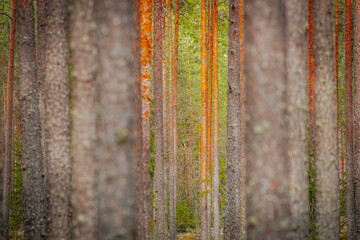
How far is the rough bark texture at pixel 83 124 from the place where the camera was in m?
4.19

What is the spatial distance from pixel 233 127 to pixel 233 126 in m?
0.03

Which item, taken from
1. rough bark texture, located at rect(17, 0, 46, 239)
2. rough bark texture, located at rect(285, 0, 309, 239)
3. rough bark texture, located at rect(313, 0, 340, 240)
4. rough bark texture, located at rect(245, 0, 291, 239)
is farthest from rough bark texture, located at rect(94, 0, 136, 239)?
rough bark texture, located at rect(17, 0, 46, 239)

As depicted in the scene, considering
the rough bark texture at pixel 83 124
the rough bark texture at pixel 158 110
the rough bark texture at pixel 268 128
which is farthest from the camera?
the rough bark texture at pixel 158 110

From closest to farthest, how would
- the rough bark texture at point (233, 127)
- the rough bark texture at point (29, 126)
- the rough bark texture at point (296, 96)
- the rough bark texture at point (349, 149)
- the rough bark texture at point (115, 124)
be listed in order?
the rough bark texture at point (115, 124)
the rough bark texture at point (296, 96)
the rough bark texture at point (29, 126)
the rough bark texture at point (233, 127)
the rough bark texture at point (349, 149)

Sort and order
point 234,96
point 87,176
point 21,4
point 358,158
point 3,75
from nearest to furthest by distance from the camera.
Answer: point 87,176, point 21,4, point 234,96, point 358,158, point 3,75

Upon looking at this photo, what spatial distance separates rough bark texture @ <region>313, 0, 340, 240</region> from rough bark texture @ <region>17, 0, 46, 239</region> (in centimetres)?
602

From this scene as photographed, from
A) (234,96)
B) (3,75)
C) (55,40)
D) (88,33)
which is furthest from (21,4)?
(3,75)

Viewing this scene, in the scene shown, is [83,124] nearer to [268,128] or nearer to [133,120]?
[133,120]

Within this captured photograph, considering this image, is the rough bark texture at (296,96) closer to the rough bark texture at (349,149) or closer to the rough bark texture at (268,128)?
the rough bark texture at (268,128)

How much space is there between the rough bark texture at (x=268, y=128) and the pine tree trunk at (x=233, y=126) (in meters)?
6.17

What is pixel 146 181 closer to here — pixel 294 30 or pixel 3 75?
pixel 294 30

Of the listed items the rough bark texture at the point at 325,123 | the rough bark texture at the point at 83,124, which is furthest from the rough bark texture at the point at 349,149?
the rough bark texture at the point at 83,124

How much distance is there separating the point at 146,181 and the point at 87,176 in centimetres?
172

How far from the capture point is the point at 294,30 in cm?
371
